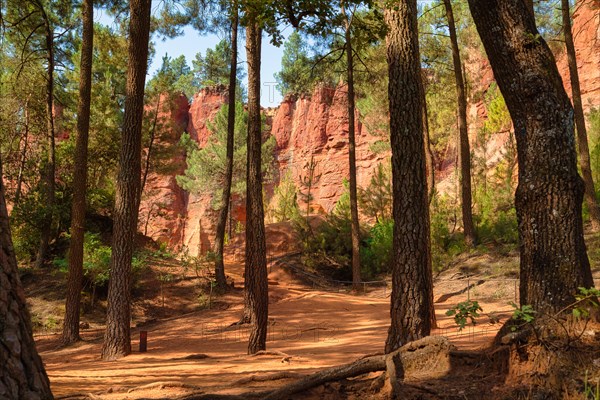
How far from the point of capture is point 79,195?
1101 cm

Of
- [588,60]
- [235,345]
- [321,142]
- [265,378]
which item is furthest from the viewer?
[321,142]

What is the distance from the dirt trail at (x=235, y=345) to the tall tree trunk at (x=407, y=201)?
1.09 meters

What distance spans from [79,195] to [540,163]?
30.5 ft

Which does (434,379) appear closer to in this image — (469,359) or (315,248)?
(469,359)

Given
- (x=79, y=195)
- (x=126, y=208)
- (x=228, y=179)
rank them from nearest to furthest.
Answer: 1. (x=126, y=208)
2. (x=79, y=195)
3. (x=228, y=179)

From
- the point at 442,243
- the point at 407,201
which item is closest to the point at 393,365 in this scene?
the point at 407,201

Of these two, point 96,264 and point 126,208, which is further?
point 96,264

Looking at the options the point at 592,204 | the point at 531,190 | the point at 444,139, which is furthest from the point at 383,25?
the point at 444,139

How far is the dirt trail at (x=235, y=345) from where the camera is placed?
18.9 ft

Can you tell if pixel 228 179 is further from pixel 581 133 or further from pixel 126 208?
pixel 581 133

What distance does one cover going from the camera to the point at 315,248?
20.8 meters

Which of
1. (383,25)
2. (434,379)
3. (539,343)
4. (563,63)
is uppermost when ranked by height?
(563,63)

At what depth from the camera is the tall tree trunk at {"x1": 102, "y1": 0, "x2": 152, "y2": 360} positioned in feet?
30.1

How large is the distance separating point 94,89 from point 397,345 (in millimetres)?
23460
